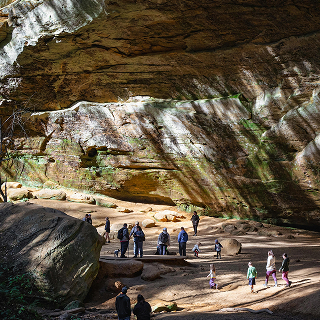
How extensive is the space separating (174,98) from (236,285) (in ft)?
42.4

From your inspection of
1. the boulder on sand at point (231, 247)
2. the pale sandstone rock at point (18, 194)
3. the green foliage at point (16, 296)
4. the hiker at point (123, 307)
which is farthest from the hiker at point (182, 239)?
the pale sandstone rock at point (18, 194)

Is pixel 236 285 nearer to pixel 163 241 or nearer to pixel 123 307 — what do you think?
pixel 163 241

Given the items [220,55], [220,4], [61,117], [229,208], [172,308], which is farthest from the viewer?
[61,117]

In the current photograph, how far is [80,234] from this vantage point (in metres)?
8.48

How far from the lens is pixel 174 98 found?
768 inches

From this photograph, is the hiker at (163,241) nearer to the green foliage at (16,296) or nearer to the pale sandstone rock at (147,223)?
the green foliage at (16,296)

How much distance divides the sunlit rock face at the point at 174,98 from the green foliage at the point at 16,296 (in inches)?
506

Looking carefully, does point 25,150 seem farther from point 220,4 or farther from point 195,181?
point 220,4

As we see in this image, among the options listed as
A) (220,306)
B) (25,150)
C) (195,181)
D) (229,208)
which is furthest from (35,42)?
(220,306)

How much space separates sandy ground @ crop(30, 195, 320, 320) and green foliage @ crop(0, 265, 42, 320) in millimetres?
1727

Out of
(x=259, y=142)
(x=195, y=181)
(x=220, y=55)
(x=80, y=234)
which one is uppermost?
(x=220, y=55)

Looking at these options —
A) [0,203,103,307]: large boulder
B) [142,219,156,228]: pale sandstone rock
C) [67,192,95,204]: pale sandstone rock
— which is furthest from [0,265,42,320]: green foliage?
[67,192,95,204]: pale sandstone rock

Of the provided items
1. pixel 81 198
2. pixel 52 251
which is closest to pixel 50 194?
pixel 81 198

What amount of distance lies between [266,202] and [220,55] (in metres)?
8.75
